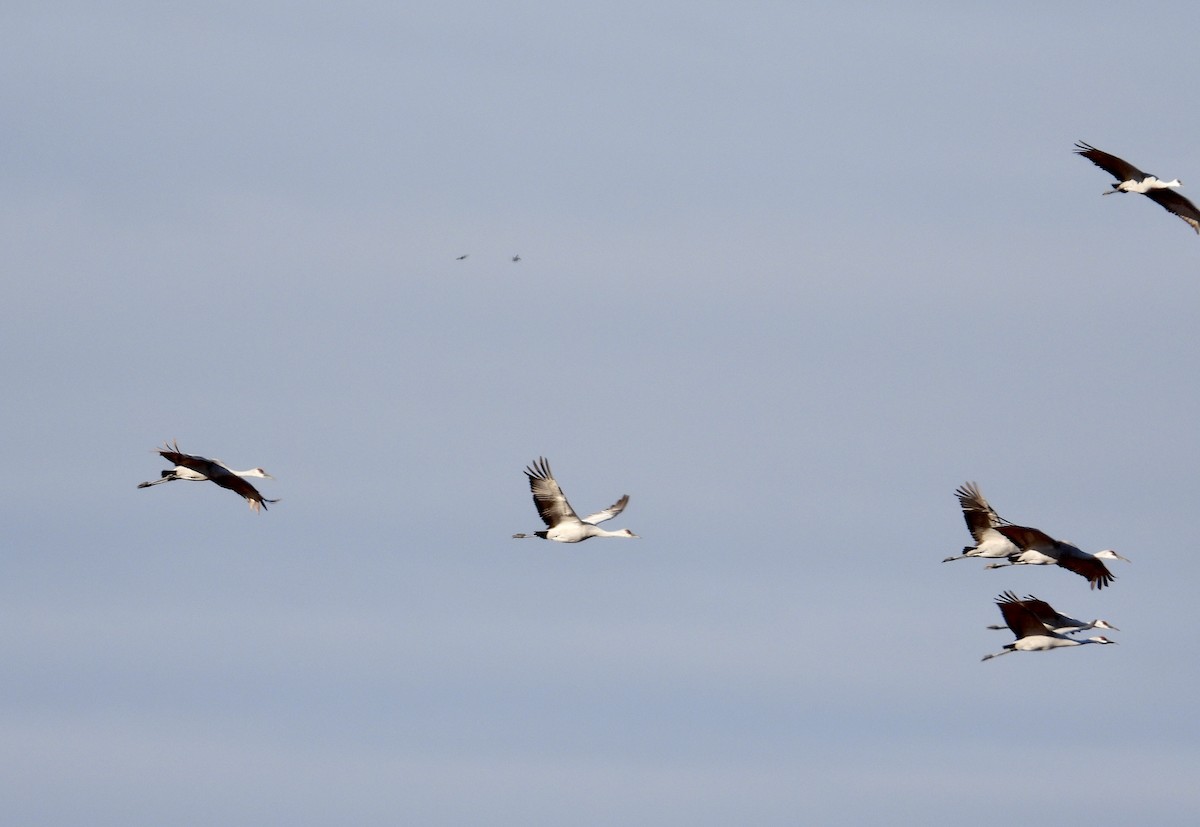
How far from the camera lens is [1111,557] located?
198 feet

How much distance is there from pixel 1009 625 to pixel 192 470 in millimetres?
20136

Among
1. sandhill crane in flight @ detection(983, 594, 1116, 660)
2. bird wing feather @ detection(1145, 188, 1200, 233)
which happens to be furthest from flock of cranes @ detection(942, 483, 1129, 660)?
bird wing feather @ detection(1145, 188, 1200, 233)

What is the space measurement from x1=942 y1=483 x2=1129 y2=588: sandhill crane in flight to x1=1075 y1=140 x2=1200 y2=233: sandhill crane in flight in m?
8.29

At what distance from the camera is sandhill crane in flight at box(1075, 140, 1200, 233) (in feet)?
193

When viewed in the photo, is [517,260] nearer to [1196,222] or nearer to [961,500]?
[961,500]

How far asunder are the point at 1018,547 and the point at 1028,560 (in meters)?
0.53

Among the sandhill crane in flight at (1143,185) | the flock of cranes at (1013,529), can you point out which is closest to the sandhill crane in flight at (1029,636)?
the flock of cranes at (1013,529)

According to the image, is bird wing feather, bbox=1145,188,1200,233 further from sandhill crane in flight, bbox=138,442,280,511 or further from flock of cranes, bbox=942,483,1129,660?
sandhill crane in flight, bbox=138,442,280,511

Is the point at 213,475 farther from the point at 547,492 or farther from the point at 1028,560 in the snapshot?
the point at 1028,560

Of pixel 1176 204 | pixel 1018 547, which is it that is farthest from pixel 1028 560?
pixel 1176 204

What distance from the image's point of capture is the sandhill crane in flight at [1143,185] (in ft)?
193

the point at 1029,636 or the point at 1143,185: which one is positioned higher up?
the point at 1143,185

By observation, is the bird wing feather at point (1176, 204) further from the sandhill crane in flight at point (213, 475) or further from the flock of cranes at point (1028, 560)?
the sandhill crane in flight at point (213, 475)

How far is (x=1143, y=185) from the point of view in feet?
194
